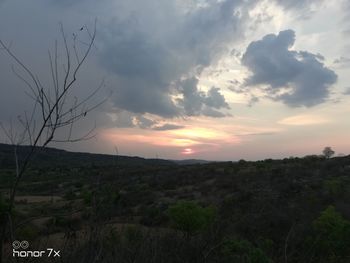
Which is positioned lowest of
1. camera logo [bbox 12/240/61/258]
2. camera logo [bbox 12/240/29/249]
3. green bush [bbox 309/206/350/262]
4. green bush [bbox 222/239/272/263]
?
green bush [bbox 309/206/350/262]

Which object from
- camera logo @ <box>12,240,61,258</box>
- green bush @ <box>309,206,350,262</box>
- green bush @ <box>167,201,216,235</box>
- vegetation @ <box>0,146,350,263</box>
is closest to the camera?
camera logo @ <box>12,240,61,258</box>

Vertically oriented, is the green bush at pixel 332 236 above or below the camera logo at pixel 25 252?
below

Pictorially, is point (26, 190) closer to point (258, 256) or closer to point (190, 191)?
point (190, 191)

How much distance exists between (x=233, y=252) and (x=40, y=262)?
353 cm

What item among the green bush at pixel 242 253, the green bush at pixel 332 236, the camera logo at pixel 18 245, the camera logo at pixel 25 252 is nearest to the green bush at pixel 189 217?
the green bush at pixel 332 236

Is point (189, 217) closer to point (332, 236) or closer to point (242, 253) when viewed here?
point (332, 236)

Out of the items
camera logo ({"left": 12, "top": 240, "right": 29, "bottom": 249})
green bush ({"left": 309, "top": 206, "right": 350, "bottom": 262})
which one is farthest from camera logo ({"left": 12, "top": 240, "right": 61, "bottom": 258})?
green bush ({"left": 309, "top": 206, "right": 350, "bottom": 262})

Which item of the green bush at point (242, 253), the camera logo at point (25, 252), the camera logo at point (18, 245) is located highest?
the camera logo at point (18, 245)

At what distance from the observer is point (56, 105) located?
3152mm

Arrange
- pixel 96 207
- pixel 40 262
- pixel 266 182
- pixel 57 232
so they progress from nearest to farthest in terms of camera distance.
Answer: pixel 96 207, pixel 40 262, pixel 57 232, pixel 266 182

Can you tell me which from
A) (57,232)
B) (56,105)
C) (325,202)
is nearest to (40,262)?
(56,105)

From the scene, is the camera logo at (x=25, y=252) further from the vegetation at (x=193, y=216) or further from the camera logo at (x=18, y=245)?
the vegetation at (x=193, y=216)

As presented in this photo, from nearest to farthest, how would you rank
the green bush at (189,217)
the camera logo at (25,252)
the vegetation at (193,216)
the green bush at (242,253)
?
the camera logo at (25,252), the vegetation at (193,216), the green bush at (242,253), the green bush at (189,217)

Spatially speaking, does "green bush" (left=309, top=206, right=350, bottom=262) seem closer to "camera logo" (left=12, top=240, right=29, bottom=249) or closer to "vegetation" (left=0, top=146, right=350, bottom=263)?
"vegetation" (left=0, top=146, right=350, bottom=263)
